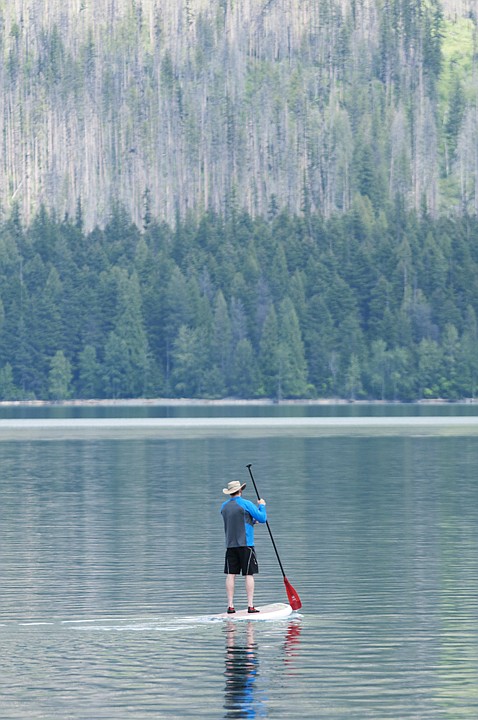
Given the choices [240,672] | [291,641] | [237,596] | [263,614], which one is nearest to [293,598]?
[263,614]

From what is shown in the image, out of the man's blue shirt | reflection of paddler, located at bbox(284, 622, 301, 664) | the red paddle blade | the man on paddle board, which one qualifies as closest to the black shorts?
the man on paddle board

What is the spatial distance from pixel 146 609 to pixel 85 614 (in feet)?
3.36

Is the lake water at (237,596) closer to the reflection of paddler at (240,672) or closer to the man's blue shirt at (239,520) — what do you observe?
the reflection of paddler at (240,672)

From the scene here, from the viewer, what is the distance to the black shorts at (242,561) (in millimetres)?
25391

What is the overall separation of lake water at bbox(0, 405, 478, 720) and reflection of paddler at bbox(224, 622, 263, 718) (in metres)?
0.03

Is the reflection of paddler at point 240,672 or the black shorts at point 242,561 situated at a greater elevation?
the black shorts at point 242,561

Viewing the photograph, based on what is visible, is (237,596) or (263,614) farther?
(237,596)

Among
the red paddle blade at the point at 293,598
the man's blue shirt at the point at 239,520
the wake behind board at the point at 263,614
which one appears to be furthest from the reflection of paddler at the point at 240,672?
the man's blue shirt at the point at 239,520

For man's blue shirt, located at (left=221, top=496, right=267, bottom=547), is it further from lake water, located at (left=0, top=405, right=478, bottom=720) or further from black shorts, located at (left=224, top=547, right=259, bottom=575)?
lake water, located at (left=0, top=405, right=478, bottom=720)

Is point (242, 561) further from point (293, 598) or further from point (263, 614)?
point (293, 598)

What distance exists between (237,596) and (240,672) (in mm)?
8833

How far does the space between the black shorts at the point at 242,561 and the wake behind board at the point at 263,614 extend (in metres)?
0.65

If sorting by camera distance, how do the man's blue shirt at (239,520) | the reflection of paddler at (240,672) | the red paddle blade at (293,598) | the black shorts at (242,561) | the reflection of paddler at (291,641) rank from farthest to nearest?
the red paddle blade at (293,598) → the black shorts at (242,561) → the man's blue shirt at (239,520) → the reflection of paddler at (291,641) → the reflection of paddler at (240,672)

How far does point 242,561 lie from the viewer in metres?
25.4
